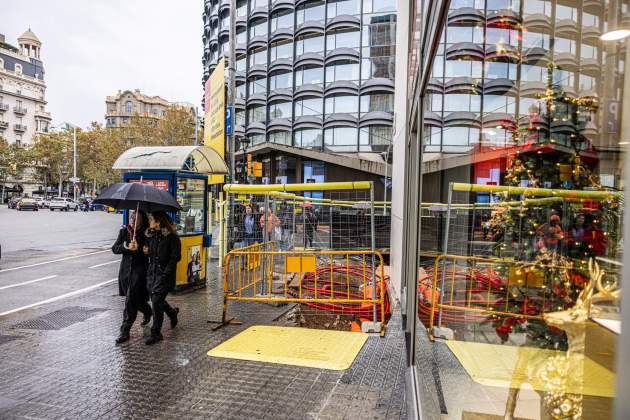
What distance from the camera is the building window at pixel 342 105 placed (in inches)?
1512

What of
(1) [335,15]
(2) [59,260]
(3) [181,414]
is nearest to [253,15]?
(1) [335,15]

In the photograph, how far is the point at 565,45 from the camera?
42.6 inches

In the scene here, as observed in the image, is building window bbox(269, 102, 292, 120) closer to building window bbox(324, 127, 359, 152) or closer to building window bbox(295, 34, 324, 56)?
building window bbox(324, 127, 359, 152)

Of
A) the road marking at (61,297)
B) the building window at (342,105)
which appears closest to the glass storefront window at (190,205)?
the road marking at (61,297)

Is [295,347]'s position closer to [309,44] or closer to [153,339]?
[153,339]

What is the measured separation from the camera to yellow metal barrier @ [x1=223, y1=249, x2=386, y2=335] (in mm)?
6355

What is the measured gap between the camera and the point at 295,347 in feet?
17.7

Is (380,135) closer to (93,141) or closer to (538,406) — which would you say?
(538,406)

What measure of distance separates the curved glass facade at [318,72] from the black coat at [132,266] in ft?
108

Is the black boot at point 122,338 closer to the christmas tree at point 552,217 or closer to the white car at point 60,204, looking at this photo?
the christmas tree at point 552,217

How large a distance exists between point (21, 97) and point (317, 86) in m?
76.2

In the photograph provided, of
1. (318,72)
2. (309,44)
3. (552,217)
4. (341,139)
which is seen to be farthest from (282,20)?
(552,217)

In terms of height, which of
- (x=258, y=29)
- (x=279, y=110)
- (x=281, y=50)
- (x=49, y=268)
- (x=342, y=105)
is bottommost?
(x=49, y=268)

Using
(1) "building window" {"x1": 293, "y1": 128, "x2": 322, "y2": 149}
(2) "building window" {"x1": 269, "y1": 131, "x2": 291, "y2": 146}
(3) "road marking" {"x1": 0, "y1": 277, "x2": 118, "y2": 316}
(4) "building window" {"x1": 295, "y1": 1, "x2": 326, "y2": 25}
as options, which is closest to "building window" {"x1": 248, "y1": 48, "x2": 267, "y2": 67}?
(4) "building window" {"x1": 295, "y1": 1, "x2": 326, "y2": 25}
